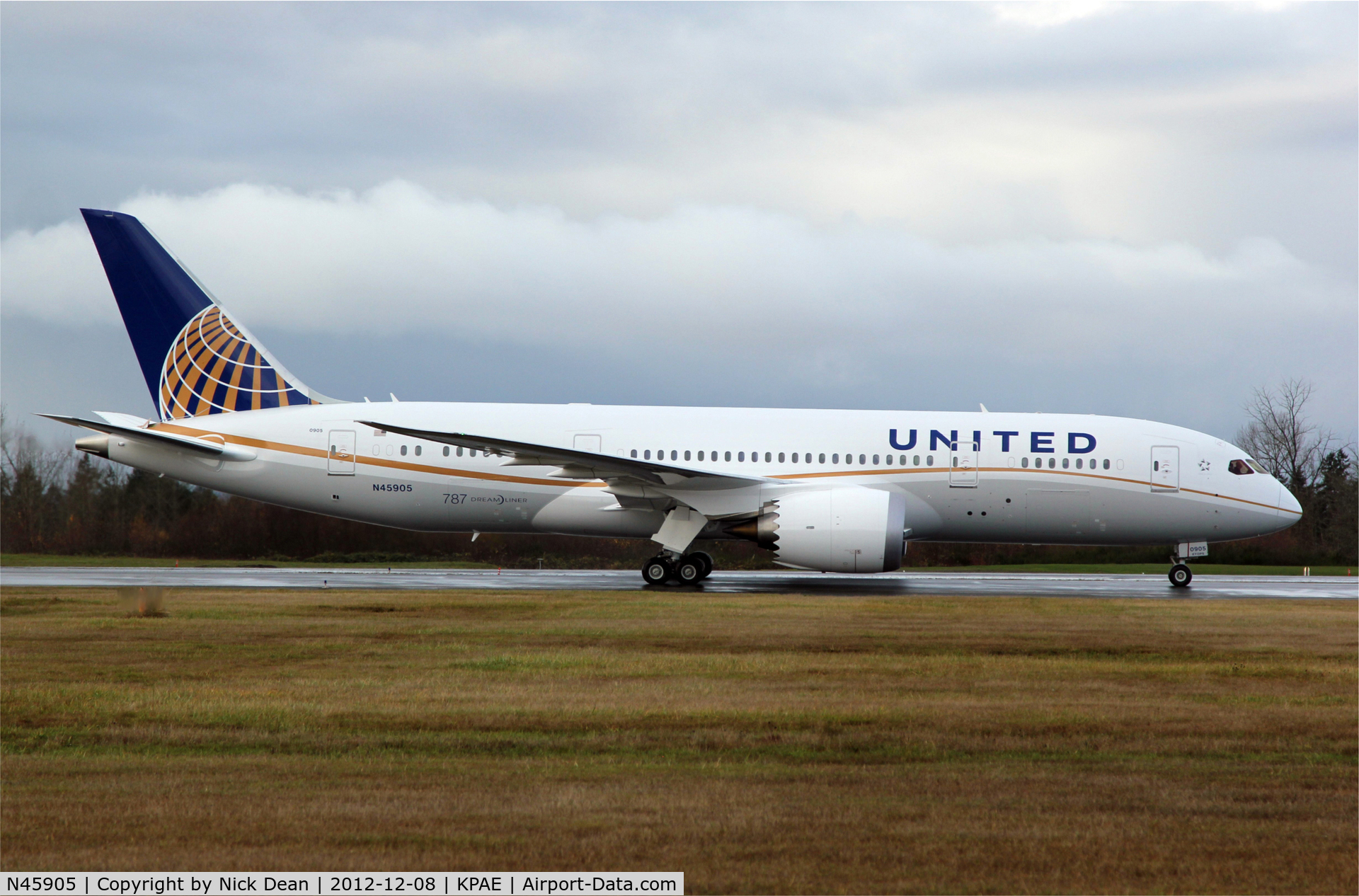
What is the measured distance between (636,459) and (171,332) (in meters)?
9.82

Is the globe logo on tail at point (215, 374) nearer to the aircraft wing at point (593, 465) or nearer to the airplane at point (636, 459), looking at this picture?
the airplane at point (636, 459)

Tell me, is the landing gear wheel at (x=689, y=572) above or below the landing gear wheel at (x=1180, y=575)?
below

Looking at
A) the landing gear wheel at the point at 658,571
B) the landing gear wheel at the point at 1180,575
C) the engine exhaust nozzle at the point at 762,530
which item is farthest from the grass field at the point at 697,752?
the landing gear wheel at the point at 1180,575

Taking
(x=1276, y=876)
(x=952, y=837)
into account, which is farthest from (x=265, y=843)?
(x=1276, y=876)

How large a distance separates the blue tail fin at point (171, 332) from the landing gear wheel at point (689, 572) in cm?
916

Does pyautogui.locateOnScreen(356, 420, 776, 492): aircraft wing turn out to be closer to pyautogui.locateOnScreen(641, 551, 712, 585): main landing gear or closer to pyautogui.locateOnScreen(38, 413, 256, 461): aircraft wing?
pyautogui.locateOnScreen(641, 551, 712, 585): main landing gear

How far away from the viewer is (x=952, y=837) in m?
5.17

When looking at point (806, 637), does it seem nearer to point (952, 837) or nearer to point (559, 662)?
point (559, 662)

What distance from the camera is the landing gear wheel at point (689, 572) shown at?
20875 mm

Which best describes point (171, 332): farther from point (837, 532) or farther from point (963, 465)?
point (963, 465)

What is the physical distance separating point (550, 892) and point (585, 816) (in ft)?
2.87

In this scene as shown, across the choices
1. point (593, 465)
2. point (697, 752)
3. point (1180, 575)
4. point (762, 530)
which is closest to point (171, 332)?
point (593, 465)

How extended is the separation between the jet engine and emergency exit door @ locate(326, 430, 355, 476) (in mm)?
8109

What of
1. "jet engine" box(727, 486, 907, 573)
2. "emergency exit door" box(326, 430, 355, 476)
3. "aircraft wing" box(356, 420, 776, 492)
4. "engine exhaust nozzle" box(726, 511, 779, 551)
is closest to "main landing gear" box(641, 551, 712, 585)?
"engine exhaust nozzle" box(726, 511, 779, 551)
